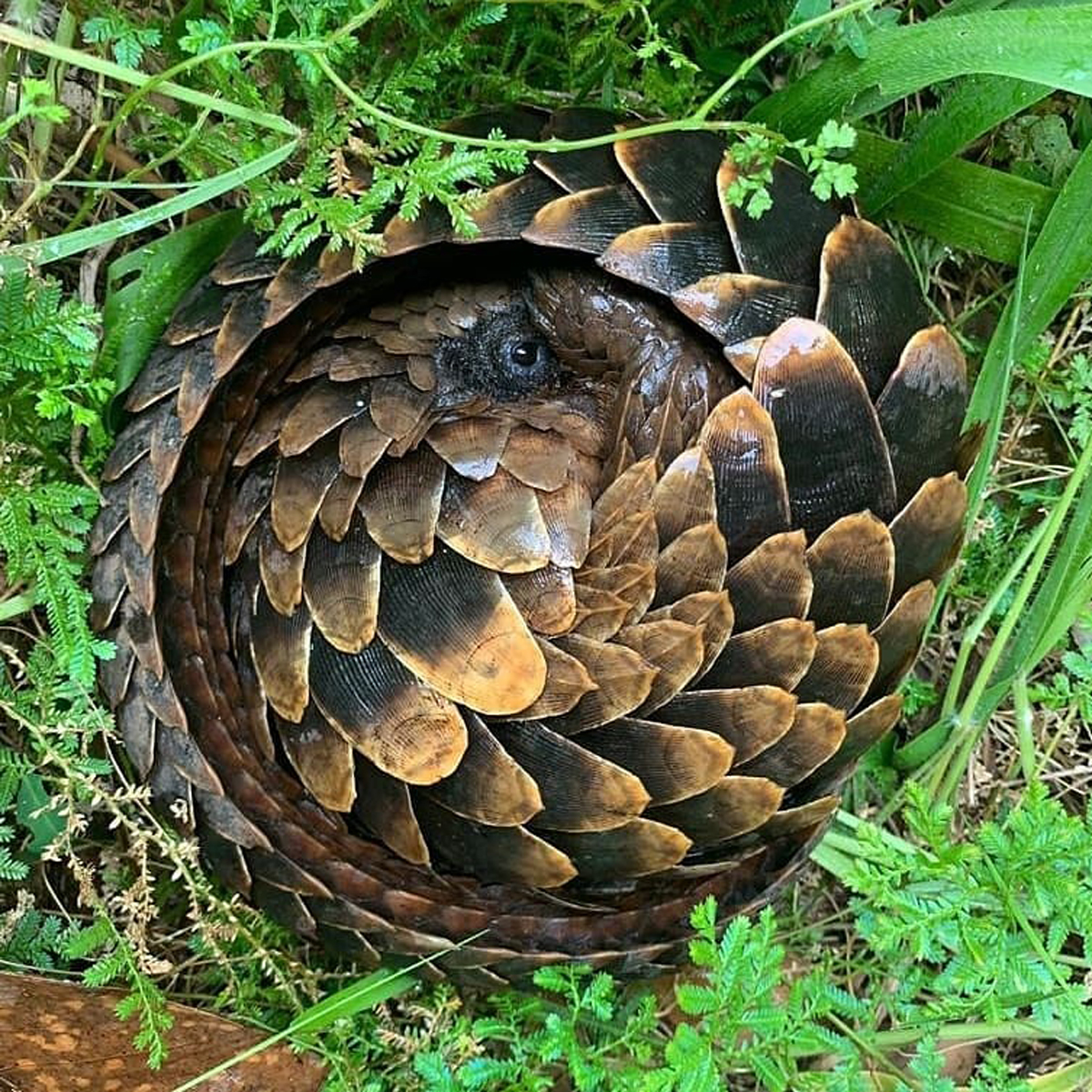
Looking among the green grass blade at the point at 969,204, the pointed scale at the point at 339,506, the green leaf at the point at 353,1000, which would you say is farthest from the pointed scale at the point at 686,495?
the green leaf at the point at 353,1000

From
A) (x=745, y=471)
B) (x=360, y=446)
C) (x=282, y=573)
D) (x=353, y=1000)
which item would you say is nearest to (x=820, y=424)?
(x=745, y=471)

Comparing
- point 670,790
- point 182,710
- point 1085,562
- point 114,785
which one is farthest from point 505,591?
point 1085,562

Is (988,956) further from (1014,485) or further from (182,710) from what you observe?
(182,710)

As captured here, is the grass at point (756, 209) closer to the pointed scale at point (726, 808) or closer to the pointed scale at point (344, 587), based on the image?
the pointed scale at point (726, 808)

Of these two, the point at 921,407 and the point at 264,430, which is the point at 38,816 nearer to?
the point at 264,430

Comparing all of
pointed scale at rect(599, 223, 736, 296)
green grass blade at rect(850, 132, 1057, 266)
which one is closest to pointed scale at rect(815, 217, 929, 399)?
pointed scale at rect(599, 223, 736, 296)
